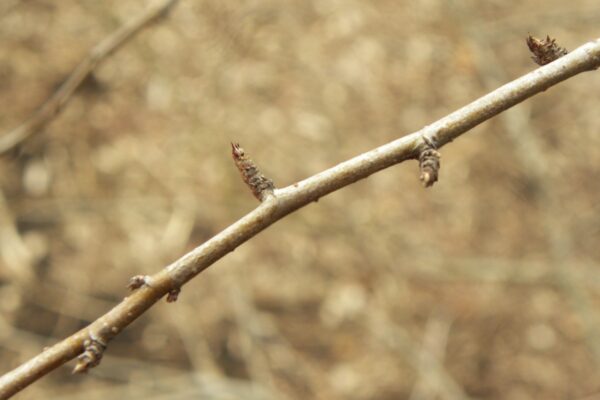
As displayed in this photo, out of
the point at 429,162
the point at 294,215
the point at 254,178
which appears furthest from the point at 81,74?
the point at 294,215

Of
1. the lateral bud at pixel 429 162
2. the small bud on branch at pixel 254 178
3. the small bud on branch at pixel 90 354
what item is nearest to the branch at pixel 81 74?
the small bud on branch at pixel 254 178

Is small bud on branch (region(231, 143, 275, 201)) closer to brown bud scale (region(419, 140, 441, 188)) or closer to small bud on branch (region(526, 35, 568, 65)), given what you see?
brown bud scale (region(419, 140, 441, 188))

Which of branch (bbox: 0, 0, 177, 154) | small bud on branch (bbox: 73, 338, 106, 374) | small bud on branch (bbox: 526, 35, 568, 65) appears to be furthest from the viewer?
branch (bbox: 0, 0, 177, 154)

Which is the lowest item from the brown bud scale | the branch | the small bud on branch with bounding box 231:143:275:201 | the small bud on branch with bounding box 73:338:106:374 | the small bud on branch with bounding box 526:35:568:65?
the small bud on branch with bounding box 73:338:106:374

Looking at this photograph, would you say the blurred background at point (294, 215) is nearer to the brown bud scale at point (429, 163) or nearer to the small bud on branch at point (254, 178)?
the small bud on branch at point (254, 178)

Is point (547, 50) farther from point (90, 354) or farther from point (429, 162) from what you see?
point (90, 354)

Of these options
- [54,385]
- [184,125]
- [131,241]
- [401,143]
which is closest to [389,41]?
[184,125]

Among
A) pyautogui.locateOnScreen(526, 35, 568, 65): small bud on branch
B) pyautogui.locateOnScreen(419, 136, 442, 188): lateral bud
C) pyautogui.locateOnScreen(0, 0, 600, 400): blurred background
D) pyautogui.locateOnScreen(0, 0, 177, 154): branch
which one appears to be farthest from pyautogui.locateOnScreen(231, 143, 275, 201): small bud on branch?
pyautogui.locateOnScreen(0, 0, 600, 400): blurred background

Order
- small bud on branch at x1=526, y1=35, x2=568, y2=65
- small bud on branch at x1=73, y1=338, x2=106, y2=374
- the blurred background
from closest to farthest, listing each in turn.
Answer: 1. small bud on branch at x1=73, y1=338, x2=106, y2=374
2. small bud on branch at x1=526, y1=35, x2=568, y2=65
3. the blurred background

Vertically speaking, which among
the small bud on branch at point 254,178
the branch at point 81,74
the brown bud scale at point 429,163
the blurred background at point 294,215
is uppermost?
the blurred background at point 294,215
